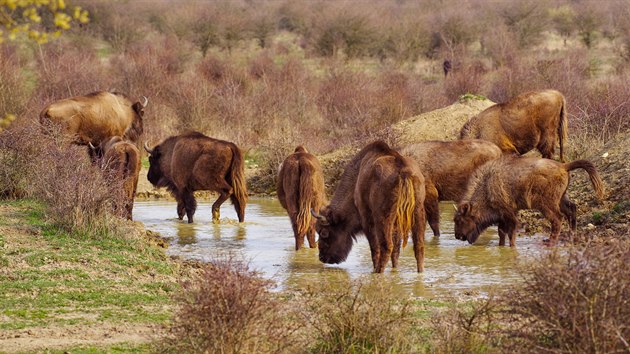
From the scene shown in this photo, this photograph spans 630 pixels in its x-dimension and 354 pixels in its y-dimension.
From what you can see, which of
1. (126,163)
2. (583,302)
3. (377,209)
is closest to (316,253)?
(377,209)

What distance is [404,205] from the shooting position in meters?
12.1

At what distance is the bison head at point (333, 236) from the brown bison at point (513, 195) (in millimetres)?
2156

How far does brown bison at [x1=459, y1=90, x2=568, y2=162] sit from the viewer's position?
18844mm

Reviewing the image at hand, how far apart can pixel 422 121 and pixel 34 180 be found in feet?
29.3

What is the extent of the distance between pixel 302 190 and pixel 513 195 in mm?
2909

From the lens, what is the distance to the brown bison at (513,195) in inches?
563

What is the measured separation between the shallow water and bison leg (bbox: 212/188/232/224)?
158 millimetres

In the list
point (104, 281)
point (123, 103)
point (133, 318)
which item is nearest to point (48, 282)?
point (104, 281)

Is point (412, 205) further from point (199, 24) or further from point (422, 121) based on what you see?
point (199, 24)

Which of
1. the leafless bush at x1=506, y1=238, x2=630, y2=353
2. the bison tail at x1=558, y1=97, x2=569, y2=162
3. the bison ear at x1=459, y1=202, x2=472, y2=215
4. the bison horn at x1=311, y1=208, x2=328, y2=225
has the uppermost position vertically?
the bison tail at x1=558, y1=97, x2=569, y2=162

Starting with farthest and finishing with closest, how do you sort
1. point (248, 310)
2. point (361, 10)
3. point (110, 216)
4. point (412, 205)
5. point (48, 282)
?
point (361, 10)
point (110, 216)
point (412, 205)
point (48, 282)
point (248, 310)

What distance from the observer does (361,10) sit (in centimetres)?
5197

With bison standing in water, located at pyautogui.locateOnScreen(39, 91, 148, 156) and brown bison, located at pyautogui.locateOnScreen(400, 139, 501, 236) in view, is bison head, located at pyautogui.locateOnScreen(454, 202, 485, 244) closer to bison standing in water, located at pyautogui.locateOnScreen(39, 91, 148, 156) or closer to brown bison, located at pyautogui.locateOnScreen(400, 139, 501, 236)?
brown bison, located at pyautogui.locateOnScreen(400, 139, 501, 236)

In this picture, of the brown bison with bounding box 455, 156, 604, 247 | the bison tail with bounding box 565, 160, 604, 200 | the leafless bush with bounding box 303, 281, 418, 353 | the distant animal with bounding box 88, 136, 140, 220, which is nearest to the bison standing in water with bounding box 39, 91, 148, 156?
the distant animal with bounding box 88, 136, 140, 220
